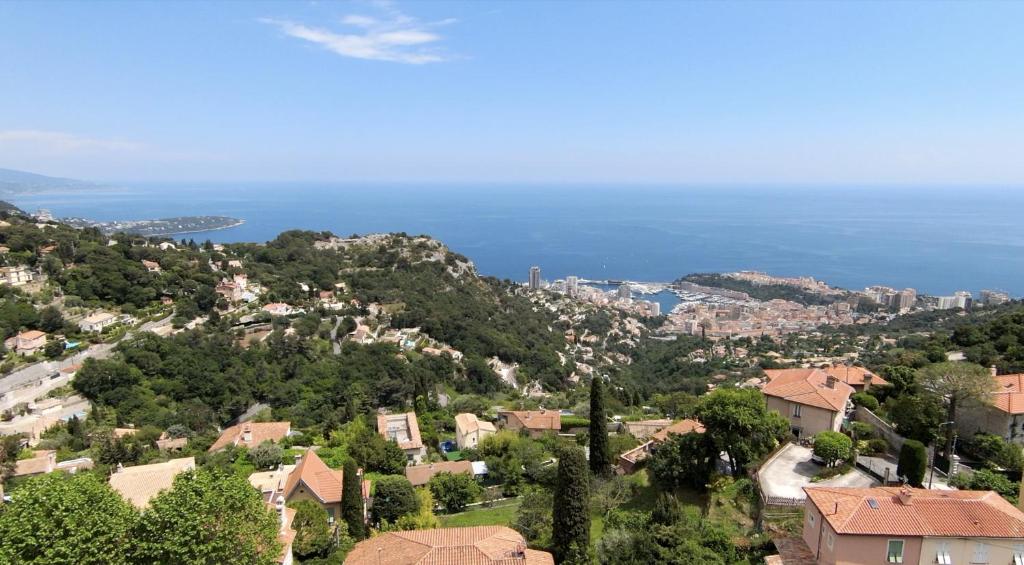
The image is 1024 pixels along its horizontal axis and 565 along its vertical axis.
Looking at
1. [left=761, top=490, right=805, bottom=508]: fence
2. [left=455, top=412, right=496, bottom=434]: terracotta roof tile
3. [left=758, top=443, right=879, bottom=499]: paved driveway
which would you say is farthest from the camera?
[left=455, top=412, right=496, bottom=434]: terracotta roof tile

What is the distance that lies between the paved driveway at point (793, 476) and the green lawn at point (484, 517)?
6594 mm

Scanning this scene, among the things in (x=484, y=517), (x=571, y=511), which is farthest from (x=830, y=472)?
(x=484, y=517)

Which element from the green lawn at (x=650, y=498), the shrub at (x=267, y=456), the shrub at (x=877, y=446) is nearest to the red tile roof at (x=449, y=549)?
the green lawn at (x=650, y=498)

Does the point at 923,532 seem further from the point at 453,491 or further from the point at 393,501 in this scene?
the point at 393,501

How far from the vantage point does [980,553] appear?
30.5 ft

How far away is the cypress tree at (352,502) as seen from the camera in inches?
539

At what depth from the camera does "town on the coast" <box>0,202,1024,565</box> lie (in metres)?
9.38

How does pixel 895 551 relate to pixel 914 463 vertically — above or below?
below

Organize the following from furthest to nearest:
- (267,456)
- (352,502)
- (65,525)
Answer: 1. (267,456)
2. (352,502)
3. (65,525)

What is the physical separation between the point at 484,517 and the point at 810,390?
403 inches

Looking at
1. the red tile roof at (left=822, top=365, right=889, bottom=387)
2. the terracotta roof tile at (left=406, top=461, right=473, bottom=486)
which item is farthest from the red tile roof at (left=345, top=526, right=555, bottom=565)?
the red tile roof at (left=822, top=365, right=889, bottom=387)

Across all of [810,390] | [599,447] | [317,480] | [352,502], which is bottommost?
[317,480]

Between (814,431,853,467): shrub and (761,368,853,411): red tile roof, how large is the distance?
1903 millimetres

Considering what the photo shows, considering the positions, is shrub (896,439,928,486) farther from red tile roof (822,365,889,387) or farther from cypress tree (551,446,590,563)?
red tile roof (822,365,889,387)
